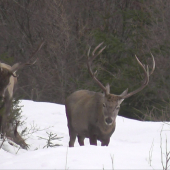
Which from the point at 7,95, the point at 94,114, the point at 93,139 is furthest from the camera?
the point at 94,114

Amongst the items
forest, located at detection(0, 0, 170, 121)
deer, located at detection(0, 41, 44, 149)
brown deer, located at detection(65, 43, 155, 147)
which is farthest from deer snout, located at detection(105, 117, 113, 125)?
forest, located at detection(0, 0, 170, 121)

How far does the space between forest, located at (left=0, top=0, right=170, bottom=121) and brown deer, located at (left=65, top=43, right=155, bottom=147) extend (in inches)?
328

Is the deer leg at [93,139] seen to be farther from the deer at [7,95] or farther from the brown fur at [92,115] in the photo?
the deer at [7,95]

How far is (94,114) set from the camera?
8211mm

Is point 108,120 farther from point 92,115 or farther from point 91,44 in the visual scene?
point 91,44

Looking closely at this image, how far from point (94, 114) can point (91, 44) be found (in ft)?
39.6

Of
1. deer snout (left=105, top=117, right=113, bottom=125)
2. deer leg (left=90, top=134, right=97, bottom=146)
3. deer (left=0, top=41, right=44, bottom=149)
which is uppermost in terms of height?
deer (left=0, top=41, right=44, bottom=149)

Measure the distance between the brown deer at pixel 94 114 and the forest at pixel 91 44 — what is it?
8.34 m

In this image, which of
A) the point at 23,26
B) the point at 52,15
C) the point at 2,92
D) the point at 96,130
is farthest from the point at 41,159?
the point at 23,26

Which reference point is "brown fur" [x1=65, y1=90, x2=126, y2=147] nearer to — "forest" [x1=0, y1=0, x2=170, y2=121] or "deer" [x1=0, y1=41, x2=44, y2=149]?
"deer" [x1=0, y1=41, x2=44, y2=149]

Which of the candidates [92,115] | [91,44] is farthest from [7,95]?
[91,44]

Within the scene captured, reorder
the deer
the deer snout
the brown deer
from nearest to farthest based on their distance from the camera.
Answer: the deer, the deer snout, the brown deer

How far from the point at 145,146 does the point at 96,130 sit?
315cm

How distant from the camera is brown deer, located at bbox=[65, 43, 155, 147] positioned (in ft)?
25.8
